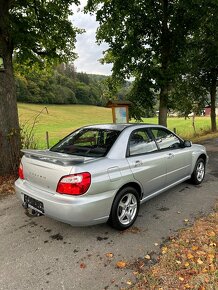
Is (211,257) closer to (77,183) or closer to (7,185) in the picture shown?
(77,183)

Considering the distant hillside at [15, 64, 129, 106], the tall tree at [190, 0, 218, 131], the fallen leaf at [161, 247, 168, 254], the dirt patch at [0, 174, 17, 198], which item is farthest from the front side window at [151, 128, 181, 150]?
the distant hillside at [15, 64, 129, 106]

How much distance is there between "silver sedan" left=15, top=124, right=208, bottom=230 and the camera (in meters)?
3.15

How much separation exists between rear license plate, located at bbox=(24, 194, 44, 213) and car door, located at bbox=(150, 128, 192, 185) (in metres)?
2.33

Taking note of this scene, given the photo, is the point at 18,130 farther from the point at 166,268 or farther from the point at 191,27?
the point at 191,27

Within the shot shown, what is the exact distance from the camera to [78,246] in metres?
3.33

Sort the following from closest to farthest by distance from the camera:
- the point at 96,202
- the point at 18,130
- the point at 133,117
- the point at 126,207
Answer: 1. the point at 96,202
2. the point at 126,207
3. the point at 18,130
4. the point at 133,117

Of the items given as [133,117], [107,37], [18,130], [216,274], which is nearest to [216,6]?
[107,37]

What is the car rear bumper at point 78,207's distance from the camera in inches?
122

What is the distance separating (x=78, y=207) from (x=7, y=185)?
3429 millimetres

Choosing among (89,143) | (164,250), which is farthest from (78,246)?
(89,143)

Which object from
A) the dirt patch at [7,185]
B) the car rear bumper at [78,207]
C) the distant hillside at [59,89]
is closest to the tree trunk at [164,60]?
the dirt patch at [7,185]

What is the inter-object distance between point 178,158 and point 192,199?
2.87ft

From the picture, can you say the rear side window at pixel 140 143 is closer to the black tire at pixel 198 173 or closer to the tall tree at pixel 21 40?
the black tire at pixel 198 173

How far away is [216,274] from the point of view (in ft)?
8.75
